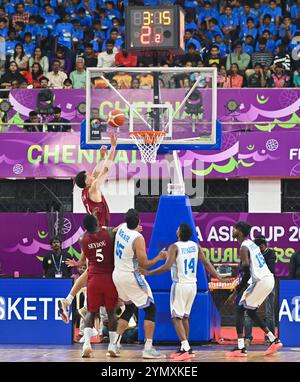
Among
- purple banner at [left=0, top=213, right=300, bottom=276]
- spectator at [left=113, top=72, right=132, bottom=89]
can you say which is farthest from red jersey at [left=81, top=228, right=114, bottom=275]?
purple banner at [left=0, top=213, right=300, bottom=276]

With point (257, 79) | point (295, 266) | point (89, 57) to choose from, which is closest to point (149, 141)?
point (295, 266)

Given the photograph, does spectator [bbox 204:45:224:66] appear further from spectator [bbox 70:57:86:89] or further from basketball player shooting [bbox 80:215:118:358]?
basketball player shooting [bbox 80:215:118:358]

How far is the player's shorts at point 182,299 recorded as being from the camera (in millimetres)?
15977

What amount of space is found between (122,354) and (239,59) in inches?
428

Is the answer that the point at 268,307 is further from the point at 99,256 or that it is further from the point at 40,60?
the point at 40,60

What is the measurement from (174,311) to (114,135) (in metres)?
3.01

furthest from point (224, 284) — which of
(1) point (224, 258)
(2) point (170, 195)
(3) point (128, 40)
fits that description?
(3) point (128, 40)

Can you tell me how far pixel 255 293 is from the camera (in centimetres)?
1614

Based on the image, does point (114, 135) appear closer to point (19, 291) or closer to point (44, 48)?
point (19, 291)

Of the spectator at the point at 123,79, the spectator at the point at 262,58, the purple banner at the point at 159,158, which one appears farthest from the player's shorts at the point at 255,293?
the spectator at the point at 262,58

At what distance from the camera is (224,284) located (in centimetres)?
2097

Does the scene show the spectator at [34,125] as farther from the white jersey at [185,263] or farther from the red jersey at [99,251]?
the white jersey at [185,263]

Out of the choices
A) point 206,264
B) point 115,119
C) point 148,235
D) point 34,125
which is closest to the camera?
point 206,264

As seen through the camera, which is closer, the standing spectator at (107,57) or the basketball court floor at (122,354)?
the basketball court floor at (122,354)
